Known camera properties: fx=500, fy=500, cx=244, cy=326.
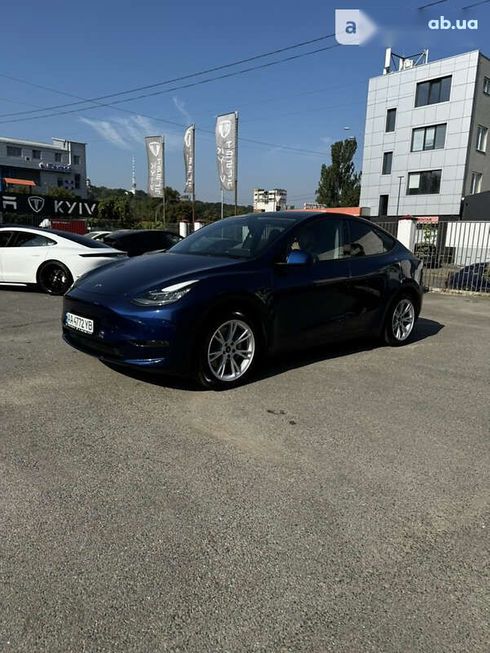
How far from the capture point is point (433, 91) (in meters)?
31.7

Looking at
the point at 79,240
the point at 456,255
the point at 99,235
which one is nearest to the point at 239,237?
the point at 79,240

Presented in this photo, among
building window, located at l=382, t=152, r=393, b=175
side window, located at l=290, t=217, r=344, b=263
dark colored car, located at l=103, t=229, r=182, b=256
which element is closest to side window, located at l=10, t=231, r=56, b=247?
dark colored car, located at l=103, t=229, r=182, b=256

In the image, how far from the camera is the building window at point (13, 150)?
282 feet

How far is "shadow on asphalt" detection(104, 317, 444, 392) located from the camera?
438 centimetres

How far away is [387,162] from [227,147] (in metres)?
17.8

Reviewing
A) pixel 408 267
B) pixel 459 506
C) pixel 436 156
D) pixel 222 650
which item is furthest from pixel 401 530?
pixel 436 156

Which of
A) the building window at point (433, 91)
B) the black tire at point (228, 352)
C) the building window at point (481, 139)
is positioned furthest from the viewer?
the building window at point (433, 91)

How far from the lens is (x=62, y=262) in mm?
9312

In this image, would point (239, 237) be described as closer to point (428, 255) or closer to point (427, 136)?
point (428, 255)

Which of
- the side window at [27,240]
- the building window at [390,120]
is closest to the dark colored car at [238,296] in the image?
the side window at [27,240]

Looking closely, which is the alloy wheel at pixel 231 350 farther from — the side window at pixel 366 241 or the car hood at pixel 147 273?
the side window at pixel 366 241

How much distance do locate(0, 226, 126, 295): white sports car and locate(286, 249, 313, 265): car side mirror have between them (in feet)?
18.5

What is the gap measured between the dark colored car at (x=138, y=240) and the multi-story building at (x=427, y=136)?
24297 mm

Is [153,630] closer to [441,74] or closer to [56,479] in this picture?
[56,479]
